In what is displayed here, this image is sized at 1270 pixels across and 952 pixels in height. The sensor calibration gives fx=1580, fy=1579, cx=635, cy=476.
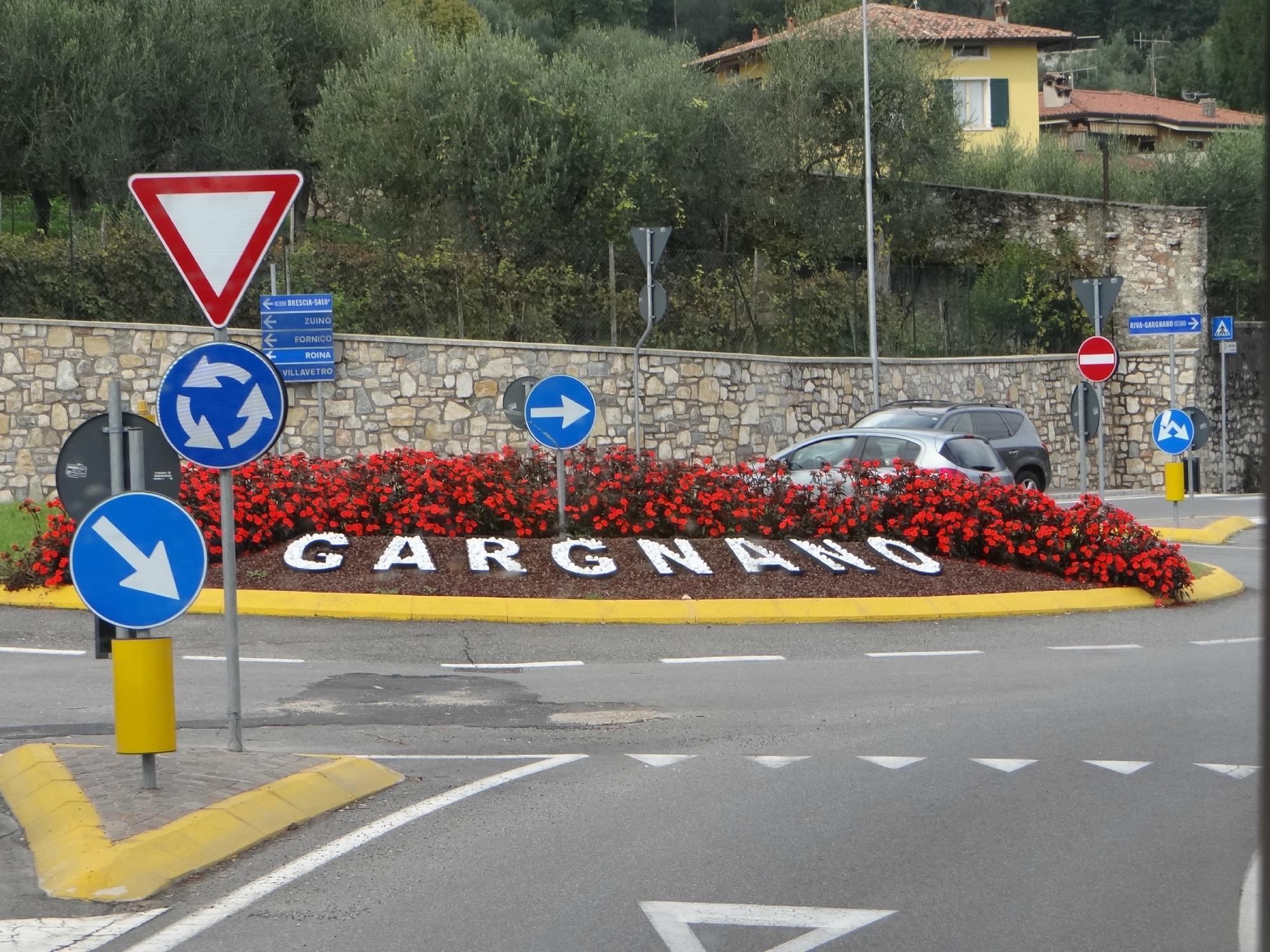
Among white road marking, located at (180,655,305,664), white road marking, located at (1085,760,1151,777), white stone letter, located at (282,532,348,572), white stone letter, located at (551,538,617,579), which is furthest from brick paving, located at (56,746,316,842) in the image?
white stone letter, located at (551,538,617,579)

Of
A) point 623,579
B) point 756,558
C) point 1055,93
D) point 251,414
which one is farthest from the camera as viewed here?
point 1055,93

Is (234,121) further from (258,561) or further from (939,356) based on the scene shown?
(258,561)

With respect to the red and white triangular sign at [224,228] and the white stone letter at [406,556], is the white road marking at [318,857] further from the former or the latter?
the white stone letter at [406,556]

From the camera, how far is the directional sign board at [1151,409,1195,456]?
2091 centimetres

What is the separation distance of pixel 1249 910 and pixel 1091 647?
7.04m

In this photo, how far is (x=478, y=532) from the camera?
15.6 metres

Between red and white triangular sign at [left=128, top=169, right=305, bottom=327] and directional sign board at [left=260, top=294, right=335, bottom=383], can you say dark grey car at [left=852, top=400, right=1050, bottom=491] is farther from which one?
red and white triangular sign at [left=128, top=169, right=305, bottom=327]

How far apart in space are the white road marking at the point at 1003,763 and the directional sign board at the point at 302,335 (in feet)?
50.0

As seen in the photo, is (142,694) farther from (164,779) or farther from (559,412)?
(559,412)

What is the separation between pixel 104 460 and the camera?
7.35 m

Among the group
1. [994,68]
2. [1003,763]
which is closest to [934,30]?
[994,68]

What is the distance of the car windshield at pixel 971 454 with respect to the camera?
65.0 ft

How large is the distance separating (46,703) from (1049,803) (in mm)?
6114

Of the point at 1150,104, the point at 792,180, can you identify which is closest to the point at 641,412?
the point at 792,180
